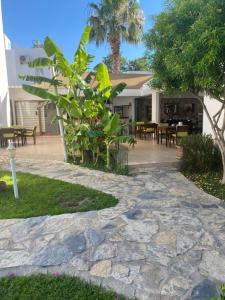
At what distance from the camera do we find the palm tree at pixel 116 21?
20000mm

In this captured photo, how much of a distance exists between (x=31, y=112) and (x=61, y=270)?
1795 centimetres

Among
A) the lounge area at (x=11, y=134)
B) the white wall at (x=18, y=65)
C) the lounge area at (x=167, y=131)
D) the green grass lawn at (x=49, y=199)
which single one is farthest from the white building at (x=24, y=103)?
the green grass lawn at (x=49, y=199)

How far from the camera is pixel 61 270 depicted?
10.6 ft

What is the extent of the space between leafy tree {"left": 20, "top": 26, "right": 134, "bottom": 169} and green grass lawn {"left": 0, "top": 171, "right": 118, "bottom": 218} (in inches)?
82.3

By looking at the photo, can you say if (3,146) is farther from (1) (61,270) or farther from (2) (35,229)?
(1) (61,270)

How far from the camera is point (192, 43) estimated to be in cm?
488

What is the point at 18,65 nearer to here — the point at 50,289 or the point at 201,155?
the point at 201,155

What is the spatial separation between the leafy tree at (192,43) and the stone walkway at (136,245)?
2769 millimetres

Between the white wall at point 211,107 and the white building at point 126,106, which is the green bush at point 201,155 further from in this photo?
the white building at point 126,106

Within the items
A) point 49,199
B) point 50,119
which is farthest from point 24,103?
point 49,199

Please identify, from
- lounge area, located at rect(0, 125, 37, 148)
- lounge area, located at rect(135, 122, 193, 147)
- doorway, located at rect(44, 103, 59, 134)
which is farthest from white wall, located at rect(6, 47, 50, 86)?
lounge area, located at rect(135, 122, 193, 147)

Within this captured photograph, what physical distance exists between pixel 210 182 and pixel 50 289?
5379 mm

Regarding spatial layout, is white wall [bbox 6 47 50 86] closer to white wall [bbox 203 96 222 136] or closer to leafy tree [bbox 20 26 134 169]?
leafy tree [bbox 20 26 134 169]

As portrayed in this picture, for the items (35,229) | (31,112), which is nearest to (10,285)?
(35,229)
